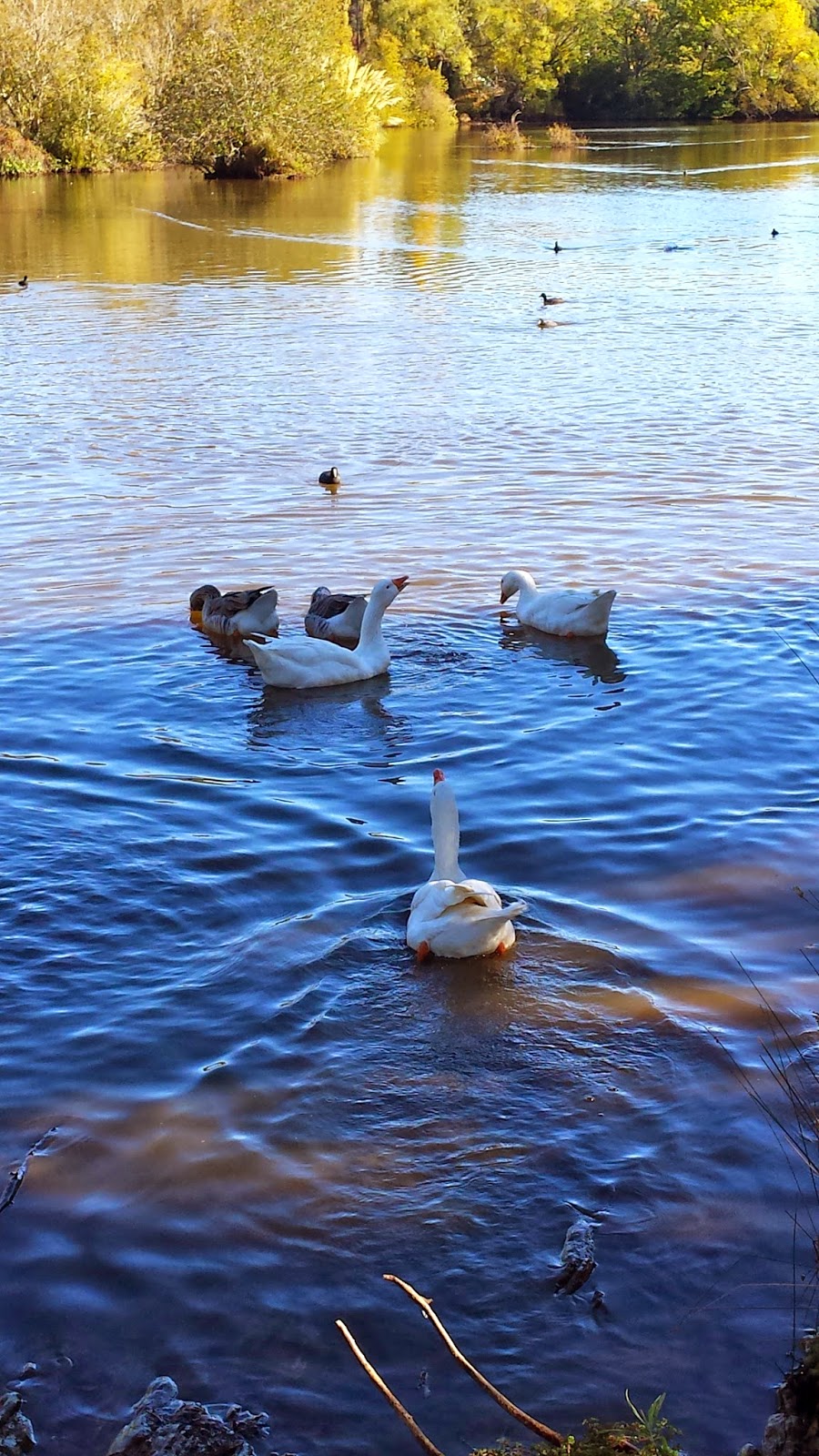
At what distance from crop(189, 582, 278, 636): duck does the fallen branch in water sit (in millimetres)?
5422

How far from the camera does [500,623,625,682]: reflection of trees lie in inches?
384

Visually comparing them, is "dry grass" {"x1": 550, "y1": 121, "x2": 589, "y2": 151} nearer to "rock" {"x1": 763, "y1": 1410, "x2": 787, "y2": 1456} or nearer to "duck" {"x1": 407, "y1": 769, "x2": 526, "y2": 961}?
"duck" {"x1": 407, "y1": 769, "x2": 526, "y2": 961}

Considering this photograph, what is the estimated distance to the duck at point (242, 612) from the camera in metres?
10.1

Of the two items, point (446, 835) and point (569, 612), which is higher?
point (569, 612)

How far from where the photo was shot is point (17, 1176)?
4.86 m

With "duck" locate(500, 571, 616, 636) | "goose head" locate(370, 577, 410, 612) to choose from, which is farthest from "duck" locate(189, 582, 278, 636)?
"duck" locate(500, 571, 616, 636)

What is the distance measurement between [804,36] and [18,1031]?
91.4 m

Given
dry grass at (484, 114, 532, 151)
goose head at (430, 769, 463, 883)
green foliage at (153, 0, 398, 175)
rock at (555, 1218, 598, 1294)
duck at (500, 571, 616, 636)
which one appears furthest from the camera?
dry grass at (484, 114, 532, 151)

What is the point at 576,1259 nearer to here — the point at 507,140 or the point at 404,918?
the point at 404,918

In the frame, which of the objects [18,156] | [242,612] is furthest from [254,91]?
[242,612]

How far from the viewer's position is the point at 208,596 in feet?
34.6

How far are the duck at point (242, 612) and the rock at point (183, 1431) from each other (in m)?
6.69

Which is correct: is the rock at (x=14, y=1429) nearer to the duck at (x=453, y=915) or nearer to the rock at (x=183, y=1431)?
the rock at (x=183, y=1431)

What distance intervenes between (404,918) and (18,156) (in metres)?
51.6
